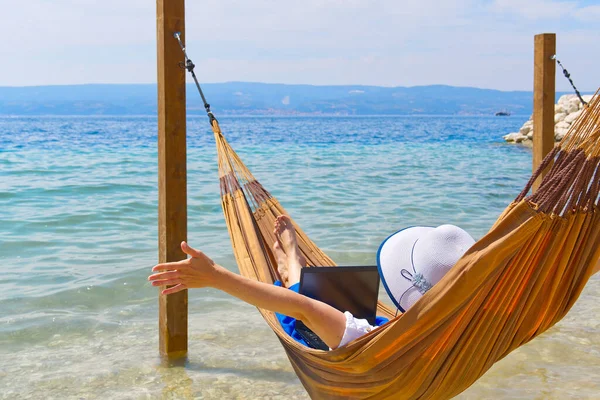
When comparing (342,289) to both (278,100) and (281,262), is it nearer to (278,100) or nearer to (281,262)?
(281,262)

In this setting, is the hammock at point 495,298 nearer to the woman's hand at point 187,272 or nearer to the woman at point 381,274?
the woman at point 381,274

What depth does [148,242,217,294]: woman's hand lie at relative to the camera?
4.82 ft

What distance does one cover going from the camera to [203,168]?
10805 mm

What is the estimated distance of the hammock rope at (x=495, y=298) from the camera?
54.9 inches

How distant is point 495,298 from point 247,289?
0.57m

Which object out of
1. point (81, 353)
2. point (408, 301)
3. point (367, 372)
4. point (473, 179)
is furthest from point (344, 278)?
point (473, 179)

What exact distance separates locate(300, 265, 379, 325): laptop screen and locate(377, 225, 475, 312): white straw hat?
142mm

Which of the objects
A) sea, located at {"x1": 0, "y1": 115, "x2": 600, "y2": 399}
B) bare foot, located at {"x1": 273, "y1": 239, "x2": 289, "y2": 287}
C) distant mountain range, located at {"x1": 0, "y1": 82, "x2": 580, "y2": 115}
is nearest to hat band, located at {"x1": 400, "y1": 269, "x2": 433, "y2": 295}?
bare foot, located at {"x1": 273, "y1": 239, "x2": 289, "y2": 287}

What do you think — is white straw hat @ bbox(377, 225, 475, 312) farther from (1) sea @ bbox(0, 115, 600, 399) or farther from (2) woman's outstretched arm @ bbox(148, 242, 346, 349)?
(1) sea @ bbox(0, 115, 600, 399)

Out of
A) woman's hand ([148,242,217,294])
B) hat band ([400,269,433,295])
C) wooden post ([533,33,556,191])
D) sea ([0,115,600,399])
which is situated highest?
wooden post ([533,33,556,191])

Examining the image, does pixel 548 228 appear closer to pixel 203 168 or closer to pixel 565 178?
pixel 565 178

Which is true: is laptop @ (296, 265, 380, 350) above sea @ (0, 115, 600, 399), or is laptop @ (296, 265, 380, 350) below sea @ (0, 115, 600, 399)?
above

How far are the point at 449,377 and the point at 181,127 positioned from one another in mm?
1396

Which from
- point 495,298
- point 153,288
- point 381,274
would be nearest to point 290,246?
point 381,274
